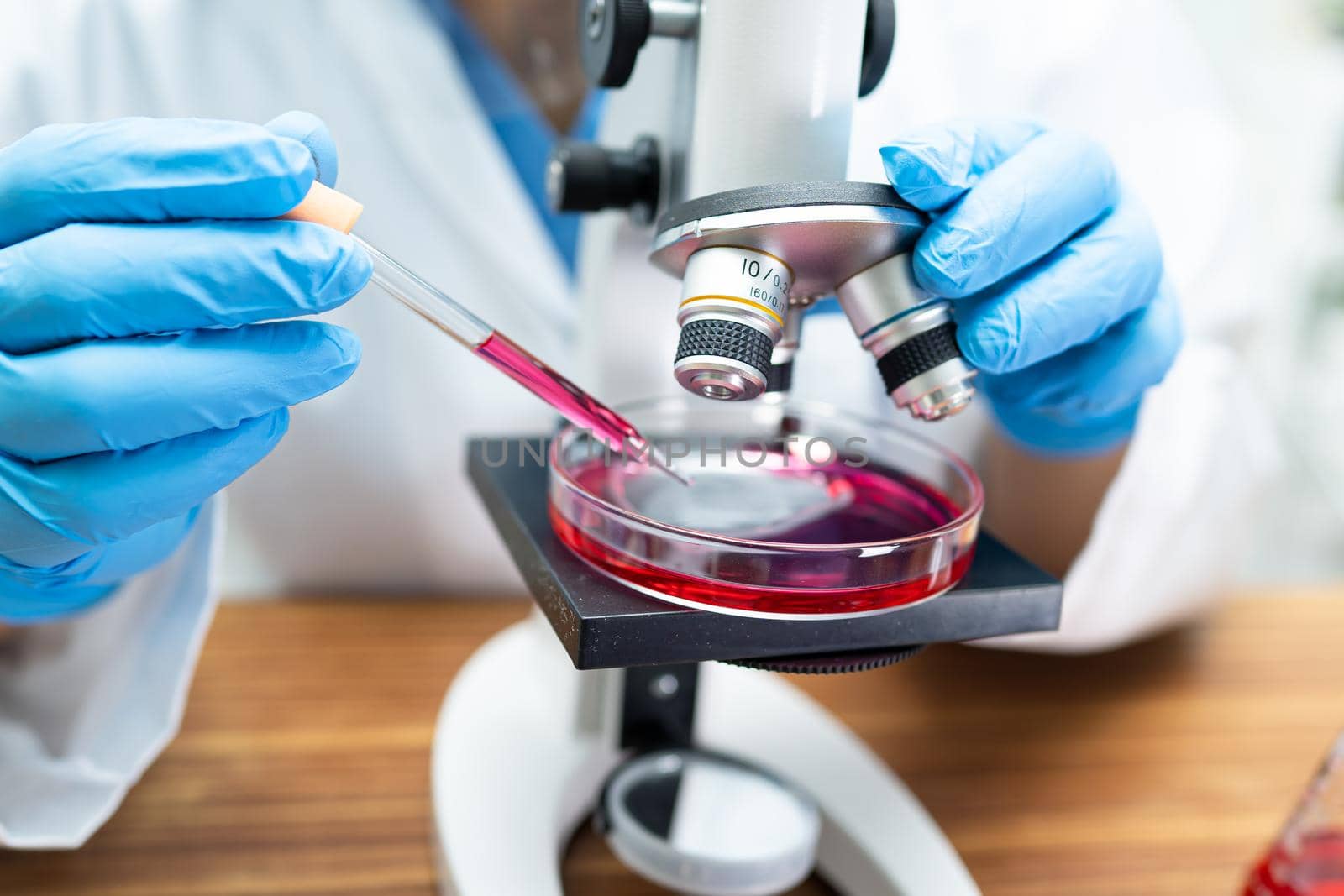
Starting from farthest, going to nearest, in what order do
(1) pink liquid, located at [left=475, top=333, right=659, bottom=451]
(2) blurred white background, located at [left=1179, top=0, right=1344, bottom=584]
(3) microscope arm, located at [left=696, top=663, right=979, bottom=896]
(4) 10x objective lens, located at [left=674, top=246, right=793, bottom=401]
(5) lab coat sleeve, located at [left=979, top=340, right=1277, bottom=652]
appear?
(2) blurred white background, located at [left=1179, top=0, right=1344, bottom=584] → (5) lab coat sleeve, located at [left=979, top=340, right=1277, bottom=652] → (3) microscope arm, located at [left=696, top=663, right=979, bottom=896] → (1) pink liquid, located at [left=475, top=333, right=659, bottom=451] → (4) 10x objective lens, located at [left=674, top=246, right=793, bottom=401]

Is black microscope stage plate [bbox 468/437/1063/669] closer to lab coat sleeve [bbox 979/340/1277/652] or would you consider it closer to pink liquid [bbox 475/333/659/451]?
pink liquid [bbox 475/333/659/451]

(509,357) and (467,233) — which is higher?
(509,357)

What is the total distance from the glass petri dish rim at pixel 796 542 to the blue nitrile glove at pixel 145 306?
16cm

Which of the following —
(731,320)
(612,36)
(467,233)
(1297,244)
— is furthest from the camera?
(1297,244)

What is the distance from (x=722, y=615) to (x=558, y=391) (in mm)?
186

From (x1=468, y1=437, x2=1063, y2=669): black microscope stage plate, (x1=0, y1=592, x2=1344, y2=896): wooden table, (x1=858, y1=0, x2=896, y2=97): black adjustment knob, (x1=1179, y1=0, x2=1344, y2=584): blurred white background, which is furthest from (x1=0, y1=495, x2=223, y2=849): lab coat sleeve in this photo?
(x1=1179, y1=0, x2=1344, y2=584): blurred white background

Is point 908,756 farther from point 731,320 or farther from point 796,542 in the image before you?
point 731,320

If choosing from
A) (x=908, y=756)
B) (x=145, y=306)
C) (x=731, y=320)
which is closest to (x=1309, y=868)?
(x=908, y=756)

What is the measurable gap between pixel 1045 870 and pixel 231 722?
67cm

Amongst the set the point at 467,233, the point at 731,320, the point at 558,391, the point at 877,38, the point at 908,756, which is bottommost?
the point at 908,756

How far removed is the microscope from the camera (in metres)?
0.53

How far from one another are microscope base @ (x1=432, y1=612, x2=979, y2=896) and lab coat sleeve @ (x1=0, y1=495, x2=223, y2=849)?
23 centimetres

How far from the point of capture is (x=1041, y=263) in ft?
2.33

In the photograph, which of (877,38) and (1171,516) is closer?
(877,38)
